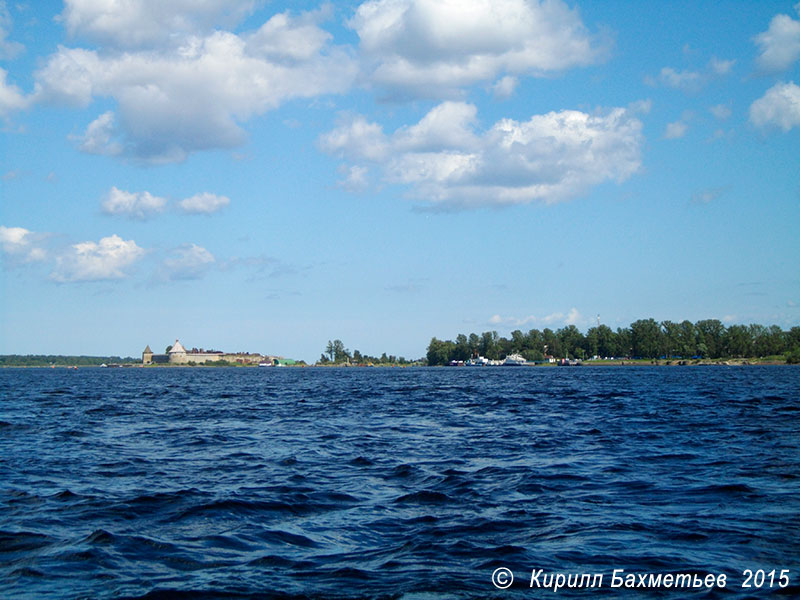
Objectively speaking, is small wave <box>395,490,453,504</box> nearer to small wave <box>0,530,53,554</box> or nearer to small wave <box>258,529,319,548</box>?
small wave <box>258,529,319,548</box>

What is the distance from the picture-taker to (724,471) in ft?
66.5

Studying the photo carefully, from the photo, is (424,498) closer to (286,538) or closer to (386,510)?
(386,510)

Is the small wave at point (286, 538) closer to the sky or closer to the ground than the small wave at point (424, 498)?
closer to the ground

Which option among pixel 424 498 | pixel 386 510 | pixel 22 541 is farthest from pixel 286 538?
pixel 22 541

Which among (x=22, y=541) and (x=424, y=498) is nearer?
(x=22, y=541)

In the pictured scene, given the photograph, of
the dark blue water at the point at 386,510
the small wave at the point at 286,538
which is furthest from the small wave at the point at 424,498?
the small wave at the point at 286,538

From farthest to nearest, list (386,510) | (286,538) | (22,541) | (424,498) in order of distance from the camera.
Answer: (424,498)
(386,510)
(286,538)
(22,541)

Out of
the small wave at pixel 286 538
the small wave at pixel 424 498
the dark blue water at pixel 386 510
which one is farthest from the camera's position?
the small wave at pixel 424 498

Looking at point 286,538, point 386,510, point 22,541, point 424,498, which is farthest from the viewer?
point 424,498

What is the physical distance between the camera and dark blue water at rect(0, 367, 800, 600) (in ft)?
36.5

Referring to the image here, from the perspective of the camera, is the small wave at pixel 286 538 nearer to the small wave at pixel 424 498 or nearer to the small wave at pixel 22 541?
the small wave at pixel 424 498

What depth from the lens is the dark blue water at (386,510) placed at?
1112 centimetres

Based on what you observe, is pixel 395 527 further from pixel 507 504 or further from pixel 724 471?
pixel 724 471

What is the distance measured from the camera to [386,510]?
52.1 feet
